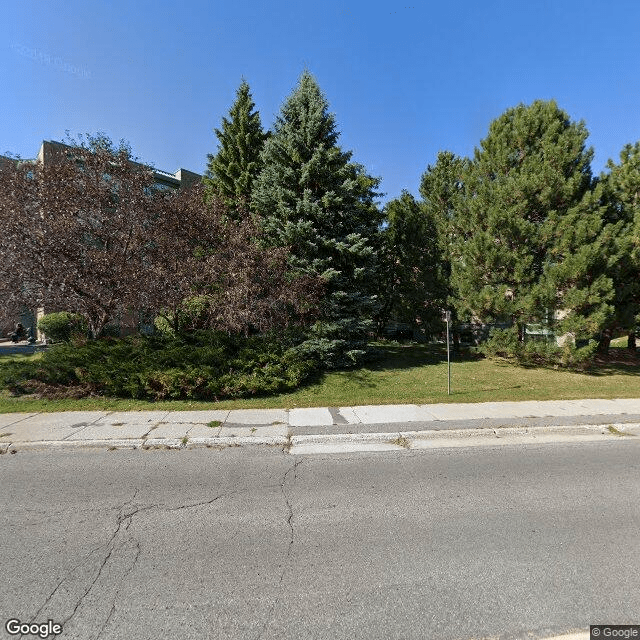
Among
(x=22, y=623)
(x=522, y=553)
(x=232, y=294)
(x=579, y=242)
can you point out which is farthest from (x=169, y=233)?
(x=579, y=242)

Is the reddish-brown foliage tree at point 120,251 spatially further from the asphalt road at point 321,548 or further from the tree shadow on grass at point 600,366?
the tree shadow on grass at point 600,366

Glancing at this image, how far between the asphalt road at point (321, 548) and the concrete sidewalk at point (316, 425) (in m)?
0.86

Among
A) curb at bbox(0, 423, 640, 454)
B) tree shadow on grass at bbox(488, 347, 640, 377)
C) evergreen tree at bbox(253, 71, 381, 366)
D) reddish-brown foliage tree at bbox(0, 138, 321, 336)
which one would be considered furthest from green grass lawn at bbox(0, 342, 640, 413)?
reddish-brown foliage tree at bbox(0, 138, 321, 336)

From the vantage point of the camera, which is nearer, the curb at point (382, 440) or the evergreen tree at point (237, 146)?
the curb at point (382, 440)

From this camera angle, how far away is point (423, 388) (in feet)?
31.8

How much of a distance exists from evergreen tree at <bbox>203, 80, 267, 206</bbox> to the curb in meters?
13.6

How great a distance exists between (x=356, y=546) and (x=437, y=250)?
46.5 ft

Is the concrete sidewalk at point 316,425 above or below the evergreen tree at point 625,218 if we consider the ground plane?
below

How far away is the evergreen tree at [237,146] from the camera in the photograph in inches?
674

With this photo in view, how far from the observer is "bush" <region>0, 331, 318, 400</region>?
27.2 ft

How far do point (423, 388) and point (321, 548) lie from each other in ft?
23.4

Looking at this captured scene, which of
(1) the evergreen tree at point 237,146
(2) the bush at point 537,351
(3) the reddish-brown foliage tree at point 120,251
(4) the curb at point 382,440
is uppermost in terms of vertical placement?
(1) the evergreen tree at point 237,146

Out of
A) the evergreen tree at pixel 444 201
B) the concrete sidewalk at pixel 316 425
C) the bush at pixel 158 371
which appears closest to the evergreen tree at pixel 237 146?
the evergreen tree at pixel 444 201

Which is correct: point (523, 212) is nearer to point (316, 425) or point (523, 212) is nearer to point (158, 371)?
point (316, 425)
